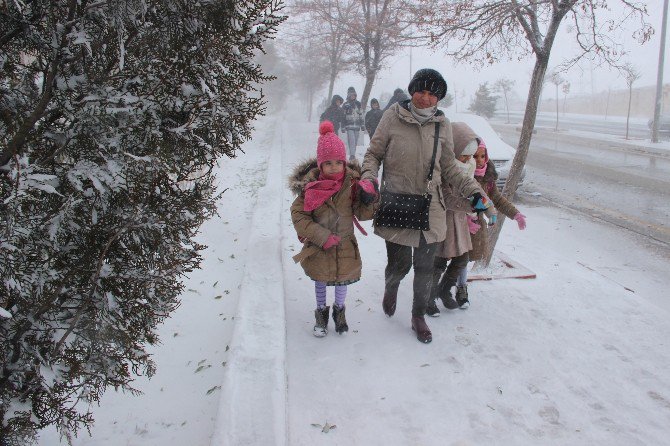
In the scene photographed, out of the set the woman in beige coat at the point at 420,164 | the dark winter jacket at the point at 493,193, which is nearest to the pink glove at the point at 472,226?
the dark winter jacket at the point at 493,193

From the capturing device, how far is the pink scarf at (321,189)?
317 centimetres

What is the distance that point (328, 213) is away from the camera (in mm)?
3287

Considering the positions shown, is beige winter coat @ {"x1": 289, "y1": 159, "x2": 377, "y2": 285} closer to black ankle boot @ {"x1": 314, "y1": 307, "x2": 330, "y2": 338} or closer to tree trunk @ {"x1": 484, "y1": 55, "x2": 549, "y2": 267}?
black ankle boot @ {"x1": 314, "y1": 307, "x2": 330, "y2": 338}

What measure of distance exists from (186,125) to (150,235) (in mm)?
451

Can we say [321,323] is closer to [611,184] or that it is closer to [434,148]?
[434,148]

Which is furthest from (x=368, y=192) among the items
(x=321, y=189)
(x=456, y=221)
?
(x=456, y=221)

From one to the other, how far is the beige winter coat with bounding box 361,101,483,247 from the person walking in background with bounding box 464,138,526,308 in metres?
0.55

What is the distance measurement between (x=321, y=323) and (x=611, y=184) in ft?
36.2

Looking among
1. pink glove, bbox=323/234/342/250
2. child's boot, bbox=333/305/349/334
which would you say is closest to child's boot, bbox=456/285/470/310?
child's boot, bbox=333/305/349/334

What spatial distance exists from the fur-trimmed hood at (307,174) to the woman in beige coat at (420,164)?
0.38ft

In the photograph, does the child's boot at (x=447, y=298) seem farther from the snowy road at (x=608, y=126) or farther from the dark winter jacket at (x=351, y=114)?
the snowy road at (x=608, y=126)

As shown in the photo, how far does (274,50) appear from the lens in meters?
37.5

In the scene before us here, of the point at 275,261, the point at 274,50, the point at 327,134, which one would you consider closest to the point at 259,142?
the point at 275,261

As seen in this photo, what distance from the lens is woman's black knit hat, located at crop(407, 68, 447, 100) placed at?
3154 millimetres
